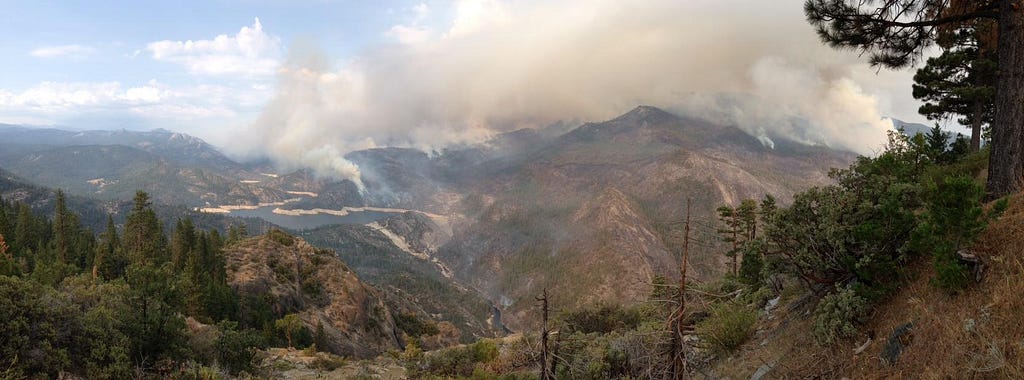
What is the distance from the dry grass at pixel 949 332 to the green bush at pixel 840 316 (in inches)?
6.8

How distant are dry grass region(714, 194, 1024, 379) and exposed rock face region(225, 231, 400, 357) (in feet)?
158

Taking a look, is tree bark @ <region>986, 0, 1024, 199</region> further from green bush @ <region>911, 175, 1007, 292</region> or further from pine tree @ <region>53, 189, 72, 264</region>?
pine tree @ <region>53, 189, 72, 264</region>

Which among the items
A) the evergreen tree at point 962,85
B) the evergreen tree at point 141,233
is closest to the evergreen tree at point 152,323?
the evergreen tree at point 962,85

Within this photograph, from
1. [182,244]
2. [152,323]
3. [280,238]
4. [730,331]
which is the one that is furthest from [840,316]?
[280,238]

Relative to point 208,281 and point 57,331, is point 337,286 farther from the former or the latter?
point 57,331

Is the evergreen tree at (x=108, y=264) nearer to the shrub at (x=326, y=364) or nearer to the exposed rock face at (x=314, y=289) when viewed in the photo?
the exposed rock face at (x=314, y=289)

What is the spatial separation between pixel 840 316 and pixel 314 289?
7174 cm

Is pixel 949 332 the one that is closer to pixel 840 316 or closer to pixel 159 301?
pixel 840 316

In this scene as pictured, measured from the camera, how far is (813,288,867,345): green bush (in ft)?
23.5

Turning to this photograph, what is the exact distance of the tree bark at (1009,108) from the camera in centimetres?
948

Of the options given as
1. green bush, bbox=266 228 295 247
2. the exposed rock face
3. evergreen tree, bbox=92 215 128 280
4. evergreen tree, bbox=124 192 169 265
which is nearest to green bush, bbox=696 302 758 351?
the exposed rock face

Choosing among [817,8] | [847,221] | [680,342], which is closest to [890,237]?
[847,221]

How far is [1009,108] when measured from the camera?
9.68 metres

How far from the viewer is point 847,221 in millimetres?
7977
